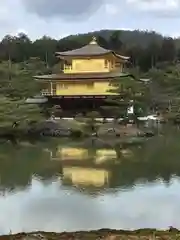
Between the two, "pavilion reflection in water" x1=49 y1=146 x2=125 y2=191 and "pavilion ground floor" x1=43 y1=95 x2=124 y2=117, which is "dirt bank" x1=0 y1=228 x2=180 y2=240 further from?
"pavilion ground floor" x1=43 y1=95 x2=124 y2=117

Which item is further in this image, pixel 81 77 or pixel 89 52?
pixel 89 52

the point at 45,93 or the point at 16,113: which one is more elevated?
the point at 45,93

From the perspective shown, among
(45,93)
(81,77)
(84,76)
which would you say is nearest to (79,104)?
(81,77)

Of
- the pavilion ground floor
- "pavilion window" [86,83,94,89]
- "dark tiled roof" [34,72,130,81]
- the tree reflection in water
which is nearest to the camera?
the tree reflection in water

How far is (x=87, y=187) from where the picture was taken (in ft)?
38.5

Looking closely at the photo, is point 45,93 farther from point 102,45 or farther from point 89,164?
point 102,45

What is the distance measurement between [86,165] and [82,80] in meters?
10.8

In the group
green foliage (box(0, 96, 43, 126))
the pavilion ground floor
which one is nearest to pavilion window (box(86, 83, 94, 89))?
the pavilion ground floor

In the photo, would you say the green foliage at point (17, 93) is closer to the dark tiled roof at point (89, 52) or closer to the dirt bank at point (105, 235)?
the dark tiled roof at point (89, 52)

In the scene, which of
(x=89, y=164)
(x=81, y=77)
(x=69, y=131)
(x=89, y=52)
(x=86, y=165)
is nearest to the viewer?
(x=86, y=165)

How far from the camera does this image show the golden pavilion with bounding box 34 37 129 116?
24312 mm

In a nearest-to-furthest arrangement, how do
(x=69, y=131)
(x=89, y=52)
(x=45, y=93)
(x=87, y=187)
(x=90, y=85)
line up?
(x=87, y=187) < (x=69, y=131) < (x=90, y=85) < (x=45, y=93) < (x=89, y=52)

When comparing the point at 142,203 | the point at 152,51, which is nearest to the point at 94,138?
the point at 142,203

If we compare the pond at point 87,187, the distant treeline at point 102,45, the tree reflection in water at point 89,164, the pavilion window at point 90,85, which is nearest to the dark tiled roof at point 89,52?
the pavilion window at point 90,85
